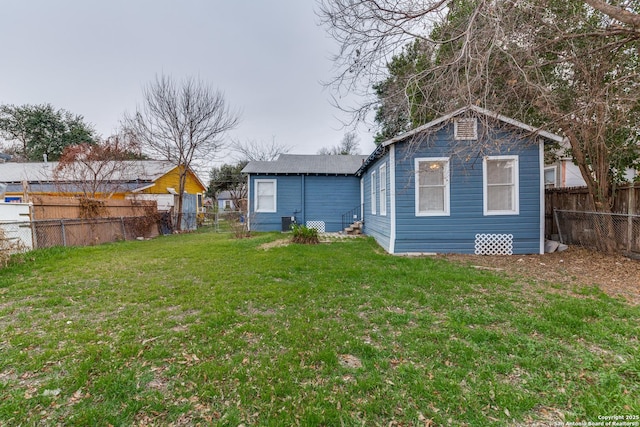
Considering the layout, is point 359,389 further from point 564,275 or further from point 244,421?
point 564,275

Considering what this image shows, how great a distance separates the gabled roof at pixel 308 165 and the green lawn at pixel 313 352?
904 cm

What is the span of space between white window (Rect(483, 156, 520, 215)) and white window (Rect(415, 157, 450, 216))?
3.55 feet

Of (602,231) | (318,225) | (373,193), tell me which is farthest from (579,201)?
(318,225)

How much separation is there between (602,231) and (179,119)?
1801 cm

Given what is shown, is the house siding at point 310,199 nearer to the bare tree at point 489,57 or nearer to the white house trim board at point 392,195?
the white house trim board at point 392,195

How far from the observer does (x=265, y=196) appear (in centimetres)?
1375

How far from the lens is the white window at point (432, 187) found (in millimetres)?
7938

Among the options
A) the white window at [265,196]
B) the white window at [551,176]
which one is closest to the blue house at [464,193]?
the white window at [265,196]

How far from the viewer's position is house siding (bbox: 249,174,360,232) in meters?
13.7

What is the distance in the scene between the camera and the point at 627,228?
6.82m

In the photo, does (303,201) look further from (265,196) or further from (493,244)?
(493,244)

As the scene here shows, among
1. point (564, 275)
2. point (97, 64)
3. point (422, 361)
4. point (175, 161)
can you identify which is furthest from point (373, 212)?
point (97, 64)

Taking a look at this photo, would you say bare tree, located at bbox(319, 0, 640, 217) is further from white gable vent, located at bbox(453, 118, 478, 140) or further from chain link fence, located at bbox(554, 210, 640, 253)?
chain link fence, located at bbox(554, 210, 640, 253)

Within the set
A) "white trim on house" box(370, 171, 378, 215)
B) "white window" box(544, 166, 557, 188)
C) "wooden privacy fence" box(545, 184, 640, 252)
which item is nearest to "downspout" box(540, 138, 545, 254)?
"wooden privacy fence" box(545, 184, 640, 252)
